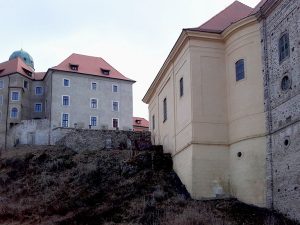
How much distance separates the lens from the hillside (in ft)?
86.2

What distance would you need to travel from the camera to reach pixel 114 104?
64125 mm

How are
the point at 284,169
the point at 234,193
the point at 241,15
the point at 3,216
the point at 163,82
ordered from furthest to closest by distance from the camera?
1. the point at 163,82
2. the point at 241,15
3. the point at 3,216
4. the point at 234,193
5. the point at 284,169

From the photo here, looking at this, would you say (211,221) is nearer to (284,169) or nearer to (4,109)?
(284,169)

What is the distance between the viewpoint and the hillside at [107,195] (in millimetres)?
26281

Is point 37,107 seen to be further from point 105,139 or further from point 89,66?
point 105,139

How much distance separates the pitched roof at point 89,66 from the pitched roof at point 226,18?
31451 millimetres

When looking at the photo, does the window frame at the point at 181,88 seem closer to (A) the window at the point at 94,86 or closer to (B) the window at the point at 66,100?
(B) the window at the point at 66,100

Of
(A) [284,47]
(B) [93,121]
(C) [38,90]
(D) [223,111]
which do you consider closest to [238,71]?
(D) [223,111]

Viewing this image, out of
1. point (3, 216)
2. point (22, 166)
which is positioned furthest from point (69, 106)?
point (3, 216)

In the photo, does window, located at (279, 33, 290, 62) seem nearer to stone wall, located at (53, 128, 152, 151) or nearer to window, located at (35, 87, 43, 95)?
stone wall, located at (53, 128, 152, 151)

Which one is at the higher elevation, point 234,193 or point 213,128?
point 213,128

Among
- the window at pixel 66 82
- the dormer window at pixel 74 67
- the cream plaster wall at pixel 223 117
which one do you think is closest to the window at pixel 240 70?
the cream plaster wall at pixel 223 117

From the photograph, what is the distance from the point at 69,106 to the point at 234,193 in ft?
118

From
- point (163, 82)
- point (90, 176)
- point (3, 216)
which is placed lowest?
point (3, 216)
